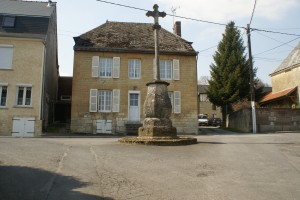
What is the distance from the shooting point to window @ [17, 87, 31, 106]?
71.1 feet

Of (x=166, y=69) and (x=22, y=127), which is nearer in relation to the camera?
(x=22, y=127)

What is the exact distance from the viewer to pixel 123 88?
2489 cm

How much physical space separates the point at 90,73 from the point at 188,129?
8.94 meters

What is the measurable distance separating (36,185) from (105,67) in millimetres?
19704

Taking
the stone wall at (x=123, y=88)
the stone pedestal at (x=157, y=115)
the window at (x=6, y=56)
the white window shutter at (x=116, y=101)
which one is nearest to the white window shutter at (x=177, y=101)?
the stone wall at (x=123, y=88)

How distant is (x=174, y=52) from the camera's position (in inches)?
1013

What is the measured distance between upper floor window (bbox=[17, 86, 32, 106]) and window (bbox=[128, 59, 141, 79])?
7785mm

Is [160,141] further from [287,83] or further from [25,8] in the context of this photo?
[287,83]

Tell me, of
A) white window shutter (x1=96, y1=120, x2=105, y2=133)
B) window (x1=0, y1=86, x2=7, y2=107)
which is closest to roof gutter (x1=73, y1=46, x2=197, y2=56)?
white window shutter (x1=96, y1=120, x2=105, y2=133)

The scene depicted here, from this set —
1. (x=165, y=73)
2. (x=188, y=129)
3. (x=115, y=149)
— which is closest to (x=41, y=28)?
(x=165, y=73)

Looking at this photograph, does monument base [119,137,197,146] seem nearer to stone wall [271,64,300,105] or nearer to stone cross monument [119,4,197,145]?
stone cross monument [119,4,197,145]

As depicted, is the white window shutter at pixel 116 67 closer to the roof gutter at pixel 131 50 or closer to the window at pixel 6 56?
the roof gutter at pixel 131 50

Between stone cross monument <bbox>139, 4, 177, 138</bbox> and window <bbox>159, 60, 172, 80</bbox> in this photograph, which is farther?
window <bbox>159, 60, 172, 80</bbox>

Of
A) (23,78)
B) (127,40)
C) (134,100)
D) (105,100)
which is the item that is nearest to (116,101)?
(105,100)
